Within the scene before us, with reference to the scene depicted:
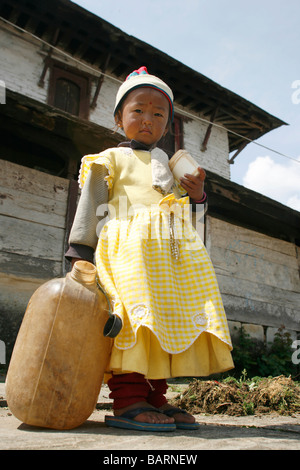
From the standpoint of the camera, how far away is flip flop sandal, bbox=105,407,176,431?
1544 mm

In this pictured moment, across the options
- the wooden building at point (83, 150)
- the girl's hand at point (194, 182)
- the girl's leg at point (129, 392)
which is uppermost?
the wooden building at point (83, 150)

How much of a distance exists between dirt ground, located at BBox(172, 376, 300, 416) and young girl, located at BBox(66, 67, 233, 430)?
968 millimetres

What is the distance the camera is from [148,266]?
183 centimetres

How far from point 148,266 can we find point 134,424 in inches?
27.3

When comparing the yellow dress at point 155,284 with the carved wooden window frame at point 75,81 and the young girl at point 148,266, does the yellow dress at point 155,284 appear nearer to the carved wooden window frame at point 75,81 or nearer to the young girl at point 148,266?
the young girl at point 148,266

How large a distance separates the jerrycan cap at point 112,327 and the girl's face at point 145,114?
120 cm

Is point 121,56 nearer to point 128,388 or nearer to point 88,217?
point 88,217

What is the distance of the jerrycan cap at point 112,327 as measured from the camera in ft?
4.83

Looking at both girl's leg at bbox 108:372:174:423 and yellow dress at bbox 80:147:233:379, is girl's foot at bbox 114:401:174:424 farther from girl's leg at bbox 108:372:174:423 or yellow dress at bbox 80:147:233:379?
yellow dress at bbox 80:147:233:379

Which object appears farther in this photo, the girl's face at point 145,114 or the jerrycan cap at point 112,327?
the girl's face at point 145,114

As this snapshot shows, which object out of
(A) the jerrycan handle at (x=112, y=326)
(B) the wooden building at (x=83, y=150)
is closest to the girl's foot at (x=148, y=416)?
(A) the jerrycan handle at (x=112, y=326)

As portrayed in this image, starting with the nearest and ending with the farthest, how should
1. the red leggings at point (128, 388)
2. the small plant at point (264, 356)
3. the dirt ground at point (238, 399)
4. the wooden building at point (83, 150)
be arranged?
1. the red leggings at point (128, 388)
2. the dirt ground at point (238, 399)
3. the wooden building at point (83, 150)
4. the small plant at point (264, 356)

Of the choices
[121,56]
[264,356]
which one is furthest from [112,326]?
[121,56]

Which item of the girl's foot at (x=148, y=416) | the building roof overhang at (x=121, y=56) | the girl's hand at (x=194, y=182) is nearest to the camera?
the girl's foot at (x=148, y=416)
